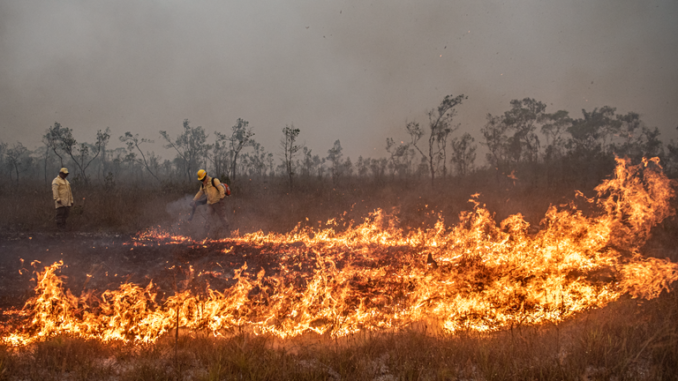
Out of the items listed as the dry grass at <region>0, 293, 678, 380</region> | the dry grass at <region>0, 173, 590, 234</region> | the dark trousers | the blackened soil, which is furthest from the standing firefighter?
the dry grass at <region>0, 293, 678, 380</region>

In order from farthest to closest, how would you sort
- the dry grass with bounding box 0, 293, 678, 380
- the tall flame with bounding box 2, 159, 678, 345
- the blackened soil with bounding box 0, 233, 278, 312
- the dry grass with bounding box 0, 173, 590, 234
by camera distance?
1. the dry grass with bounding box 0, 173, 590, 234
2. the blackened soil with bounding box 0, 233, 278, 312
3. the tall flame with bounding box 2, 159, 678, 345
4. the dry grass with bounding box 0, 293, 678, 380

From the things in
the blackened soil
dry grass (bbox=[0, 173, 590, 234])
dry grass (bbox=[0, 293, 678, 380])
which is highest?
dry grass (bbox=[0, 173, 590, 234])

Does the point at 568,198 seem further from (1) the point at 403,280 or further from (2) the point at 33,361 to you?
(2) the point at 33,361

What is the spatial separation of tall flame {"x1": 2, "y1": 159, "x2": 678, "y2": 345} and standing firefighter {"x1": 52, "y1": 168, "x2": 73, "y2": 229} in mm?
6916

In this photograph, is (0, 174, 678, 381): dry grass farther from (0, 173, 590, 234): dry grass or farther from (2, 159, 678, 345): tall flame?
(0, 173, 590, 234): dry grass

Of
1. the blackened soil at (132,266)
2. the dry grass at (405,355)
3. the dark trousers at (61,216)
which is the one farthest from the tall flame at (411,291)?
the dark trousers at (61,216)

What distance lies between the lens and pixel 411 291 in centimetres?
582

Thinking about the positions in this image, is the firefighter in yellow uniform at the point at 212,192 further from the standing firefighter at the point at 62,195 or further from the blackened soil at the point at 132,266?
the standing firefighter at the point at 62,195

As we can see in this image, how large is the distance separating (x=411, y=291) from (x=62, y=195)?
466 inches

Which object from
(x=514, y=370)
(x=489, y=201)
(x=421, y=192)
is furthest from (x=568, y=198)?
(x=514, y=370)

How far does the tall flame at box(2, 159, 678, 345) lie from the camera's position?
4887mm

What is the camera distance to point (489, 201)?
1622 centimetres

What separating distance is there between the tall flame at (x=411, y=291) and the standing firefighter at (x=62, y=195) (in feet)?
22.7

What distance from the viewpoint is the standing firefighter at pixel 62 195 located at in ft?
36.2
